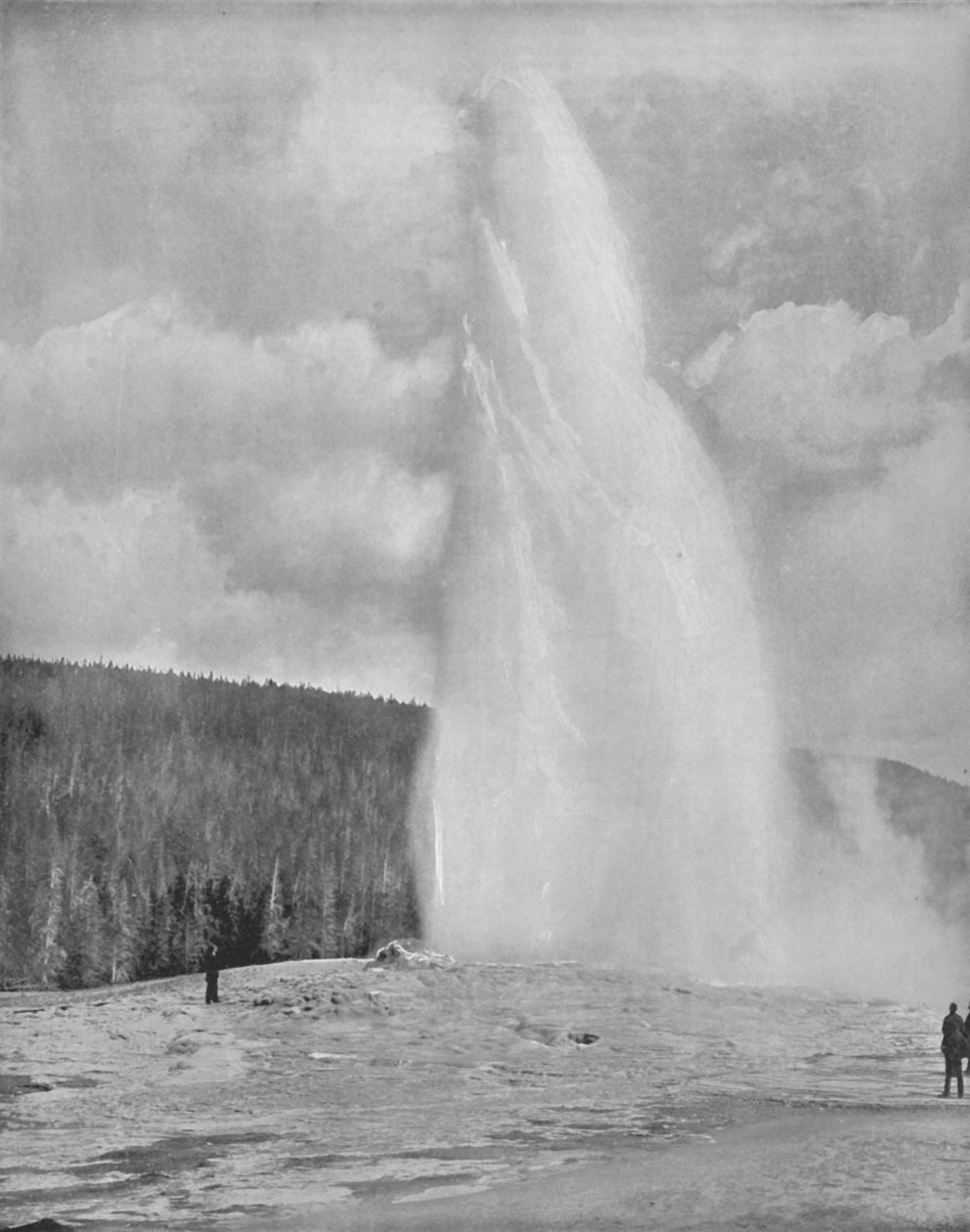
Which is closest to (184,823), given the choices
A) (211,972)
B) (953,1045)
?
(211,972)

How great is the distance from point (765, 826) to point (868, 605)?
1802mm

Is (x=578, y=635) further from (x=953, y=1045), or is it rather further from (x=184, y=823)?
(x=953, y=1045)

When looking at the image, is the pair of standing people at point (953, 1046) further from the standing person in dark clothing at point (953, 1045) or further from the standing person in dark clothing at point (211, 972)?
the standing person in dark clothing at point (211, 972)

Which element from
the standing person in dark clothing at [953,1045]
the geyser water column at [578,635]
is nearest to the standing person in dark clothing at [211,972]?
the geyser water column at [578,635]

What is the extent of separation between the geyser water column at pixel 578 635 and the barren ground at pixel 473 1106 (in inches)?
23.7

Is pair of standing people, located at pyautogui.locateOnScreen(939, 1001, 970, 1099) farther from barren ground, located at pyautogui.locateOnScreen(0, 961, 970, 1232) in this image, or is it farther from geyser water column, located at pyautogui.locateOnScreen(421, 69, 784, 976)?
geyser water column, located at pyautogui.locateOnScreen(421, 69, 784, 976)

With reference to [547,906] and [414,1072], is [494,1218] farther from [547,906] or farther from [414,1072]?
[547,906]

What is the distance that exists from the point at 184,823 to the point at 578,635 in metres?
3.27

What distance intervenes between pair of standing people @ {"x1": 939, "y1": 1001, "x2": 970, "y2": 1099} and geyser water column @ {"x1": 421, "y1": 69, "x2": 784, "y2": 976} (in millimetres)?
1365

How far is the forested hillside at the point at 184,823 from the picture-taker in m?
9.37

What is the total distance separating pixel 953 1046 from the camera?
8.37 meters

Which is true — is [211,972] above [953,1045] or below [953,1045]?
above

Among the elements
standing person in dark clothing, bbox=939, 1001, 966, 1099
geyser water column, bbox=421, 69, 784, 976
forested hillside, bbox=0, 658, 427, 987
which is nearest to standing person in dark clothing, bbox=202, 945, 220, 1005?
forested hillside, bbox=0, 658, 427, 987

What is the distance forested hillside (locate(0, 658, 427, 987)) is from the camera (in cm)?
937
